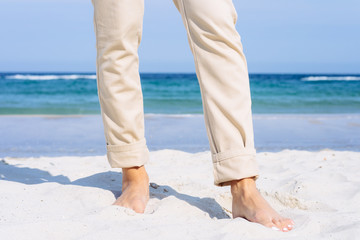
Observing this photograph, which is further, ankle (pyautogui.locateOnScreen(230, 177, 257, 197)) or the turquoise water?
the turquoise water

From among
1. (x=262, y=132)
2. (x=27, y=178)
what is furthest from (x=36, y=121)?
(x=27, y=178)

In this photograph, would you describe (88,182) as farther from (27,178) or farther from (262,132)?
(262,132)

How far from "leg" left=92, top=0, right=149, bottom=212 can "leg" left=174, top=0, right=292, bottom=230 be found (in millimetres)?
244

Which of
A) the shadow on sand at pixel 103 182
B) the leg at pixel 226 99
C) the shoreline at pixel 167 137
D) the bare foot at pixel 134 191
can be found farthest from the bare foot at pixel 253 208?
the shoreline at pixel 167 137

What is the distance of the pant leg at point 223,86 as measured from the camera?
4.09 ft

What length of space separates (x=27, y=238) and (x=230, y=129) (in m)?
0.60

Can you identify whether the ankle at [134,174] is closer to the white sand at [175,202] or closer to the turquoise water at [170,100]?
the white sand at [175,202]

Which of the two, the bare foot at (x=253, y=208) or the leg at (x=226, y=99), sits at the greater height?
the leg at (x=226, y=99)

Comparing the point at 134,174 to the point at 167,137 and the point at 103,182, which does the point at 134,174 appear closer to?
the point at 103,182

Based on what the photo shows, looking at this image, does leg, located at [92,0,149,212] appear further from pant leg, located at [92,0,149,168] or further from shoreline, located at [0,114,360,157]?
shoreline, located at [0,114,360,157]

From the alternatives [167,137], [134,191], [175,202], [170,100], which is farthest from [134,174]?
[170,100]

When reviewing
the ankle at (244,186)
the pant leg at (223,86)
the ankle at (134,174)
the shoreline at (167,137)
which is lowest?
the shoreline at (167,137)

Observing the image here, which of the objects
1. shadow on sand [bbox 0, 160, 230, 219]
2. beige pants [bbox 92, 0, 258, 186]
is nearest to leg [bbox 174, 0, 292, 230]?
beige pants [bbox 92, 0, 258, 186]

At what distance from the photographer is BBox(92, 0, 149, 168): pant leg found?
4.71 ft
